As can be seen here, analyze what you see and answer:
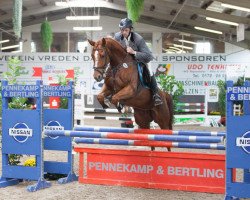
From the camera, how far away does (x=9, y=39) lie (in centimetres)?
2125

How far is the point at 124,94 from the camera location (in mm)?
4422

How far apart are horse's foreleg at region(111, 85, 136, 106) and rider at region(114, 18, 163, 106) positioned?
377 mm

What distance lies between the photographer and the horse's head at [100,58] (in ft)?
13.9

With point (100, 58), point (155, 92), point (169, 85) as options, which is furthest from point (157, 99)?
point (169, 85)

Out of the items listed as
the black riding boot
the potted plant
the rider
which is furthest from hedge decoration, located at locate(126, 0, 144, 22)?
the black riding boot

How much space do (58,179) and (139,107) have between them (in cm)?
119

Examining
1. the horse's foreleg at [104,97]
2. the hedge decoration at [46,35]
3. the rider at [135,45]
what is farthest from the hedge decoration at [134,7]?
the hedge decoration at [46,35]

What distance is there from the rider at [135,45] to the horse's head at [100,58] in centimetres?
35

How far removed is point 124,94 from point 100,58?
423 mm

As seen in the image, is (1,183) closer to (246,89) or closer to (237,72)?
(246,89)

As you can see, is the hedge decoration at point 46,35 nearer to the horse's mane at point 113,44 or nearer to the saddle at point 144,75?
the saddle at point 144,75

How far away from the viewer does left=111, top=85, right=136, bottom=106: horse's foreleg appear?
4387mm

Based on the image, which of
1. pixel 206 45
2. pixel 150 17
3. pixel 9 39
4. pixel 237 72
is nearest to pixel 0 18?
pixel 9 39

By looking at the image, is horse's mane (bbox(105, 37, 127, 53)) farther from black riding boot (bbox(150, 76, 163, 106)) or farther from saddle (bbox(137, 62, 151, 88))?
black riding boot (bbox(150, 76, 163, 106))
